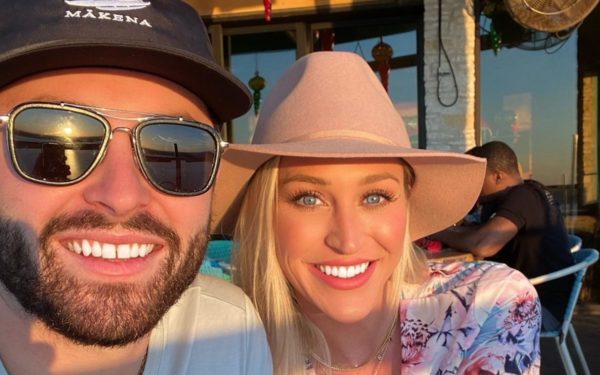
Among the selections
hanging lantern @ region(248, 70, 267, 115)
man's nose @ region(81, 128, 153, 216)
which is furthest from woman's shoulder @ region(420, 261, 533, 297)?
hanging lantern @ region(248, 70, 267, 115)

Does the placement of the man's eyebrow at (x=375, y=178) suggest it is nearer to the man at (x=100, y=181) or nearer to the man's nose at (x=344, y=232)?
the man's nose at (x=344, y=232)

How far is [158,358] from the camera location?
1.27 metres

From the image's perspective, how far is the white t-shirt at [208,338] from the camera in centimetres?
128

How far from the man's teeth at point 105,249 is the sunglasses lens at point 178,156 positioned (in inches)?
6.0

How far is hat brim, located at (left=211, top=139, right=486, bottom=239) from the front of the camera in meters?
1.46

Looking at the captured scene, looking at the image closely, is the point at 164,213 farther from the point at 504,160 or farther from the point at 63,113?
the point at 504,160

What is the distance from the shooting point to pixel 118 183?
1145mm

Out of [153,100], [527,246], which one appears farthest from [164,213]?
[527,246]

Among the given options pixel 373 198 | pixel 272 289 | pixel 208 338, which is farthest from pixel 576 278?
pixel 208 338

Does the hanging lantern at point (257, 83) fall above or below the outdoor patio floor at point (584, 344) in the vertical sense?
above

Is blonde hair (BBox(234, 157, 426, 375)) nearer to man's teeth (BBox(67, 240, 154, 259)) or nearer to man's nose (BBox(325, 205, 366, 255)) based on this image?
man's nose (BBox(325, 205, 366, 255))

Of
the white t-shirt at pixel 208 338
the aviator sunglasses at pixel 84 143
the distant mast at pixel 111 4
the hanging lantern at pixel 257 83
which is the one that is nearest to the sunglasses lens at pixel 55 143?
the aviator sunglasses at pixel 84 143

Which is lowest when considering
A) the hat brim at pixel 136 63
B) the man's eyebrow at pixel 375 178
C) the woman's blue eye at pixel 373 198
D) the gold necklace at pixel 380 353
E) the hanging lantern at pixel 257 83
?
the gold necklace at pixel 380 353

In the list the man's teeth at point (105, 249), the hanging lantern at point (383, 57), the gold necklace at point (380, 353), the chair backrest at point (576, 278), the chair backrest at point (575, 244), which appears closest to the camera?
the man's teeth at point (105, 249)
